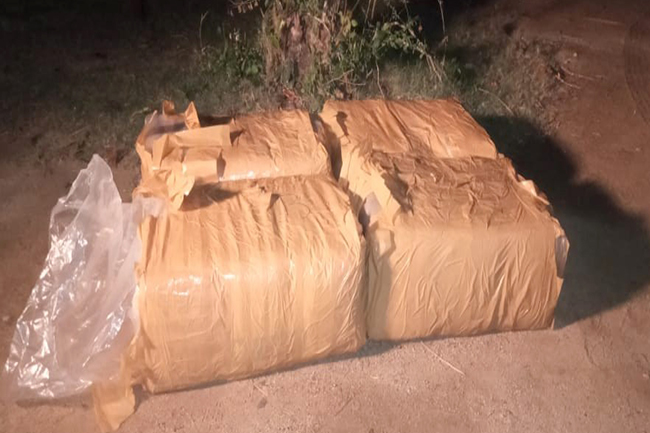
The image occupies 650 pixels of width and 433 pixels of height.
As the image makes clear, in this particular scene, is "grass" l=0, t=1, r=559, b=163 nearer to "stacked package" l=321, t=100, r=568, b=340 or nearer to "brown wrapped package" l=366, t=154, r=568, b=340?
"stacked package" l=321, t=100, r=568, b=340

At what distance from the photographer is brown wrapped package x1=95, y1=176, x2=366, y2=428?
1.98m

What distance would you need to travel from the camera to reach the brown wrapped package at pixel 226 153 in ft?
7.43

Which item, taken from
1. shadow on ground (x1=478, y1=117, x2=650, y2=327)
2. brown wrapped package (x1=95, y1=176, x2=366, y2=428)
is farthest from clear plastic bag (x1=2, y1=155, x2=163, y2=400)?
shadow on ground (x1=478, y1=117, x2=650, y2=327)

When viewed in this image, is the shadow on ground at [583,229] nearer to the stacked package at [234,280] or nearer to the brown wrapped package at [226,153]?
the stacked package at [234,280]

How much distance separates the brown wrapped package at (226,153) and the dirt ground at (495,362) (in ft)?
2.35

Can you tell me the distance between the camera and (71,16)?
13.3 ft

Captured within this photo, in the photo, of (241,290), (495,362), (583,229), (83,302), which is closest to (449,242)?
(495,362)

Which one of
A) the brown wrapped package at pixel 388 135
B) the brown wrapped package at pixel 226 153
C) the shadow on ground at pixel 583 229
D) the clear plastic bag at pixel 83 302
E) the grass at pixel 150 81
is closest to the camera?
the clear plastic bag at pixel 83 302

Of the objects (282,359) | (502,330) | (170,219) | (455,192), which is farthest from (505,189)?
(170,219)

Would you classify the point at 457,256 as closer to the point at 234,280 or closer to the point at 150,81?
the point at 234,280

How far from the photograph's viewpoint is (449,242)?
216cm

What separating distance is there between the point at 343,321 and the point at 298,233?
13.3 inches

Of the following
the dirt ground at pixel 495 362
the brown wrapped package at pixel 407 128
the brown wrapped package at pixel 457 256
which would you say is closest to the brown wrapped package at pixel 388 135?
the brown wrapped package at pixel 407 128

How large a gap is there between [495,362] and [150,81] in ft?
8.08
